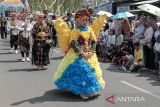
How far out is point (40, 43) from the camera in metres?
13.2

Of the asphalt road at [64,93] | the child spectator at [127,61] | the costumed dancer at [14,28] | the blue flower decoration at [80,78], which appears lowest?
the asphalt road at [64,93]

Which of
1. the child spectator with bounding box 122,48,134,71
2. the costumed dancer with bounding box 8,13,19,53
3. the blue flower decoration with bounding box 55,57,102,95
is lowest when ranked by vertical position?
the child spectator with bounding box 122,48,134,71

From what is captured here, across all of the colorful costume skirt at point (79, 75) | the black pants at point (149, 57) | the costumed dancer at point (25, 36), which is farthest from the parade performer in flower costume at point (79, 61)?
the costumed dancer at point (25, 36)

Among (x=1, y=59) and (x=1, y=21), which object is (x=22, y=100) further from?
(x=1, y=21)

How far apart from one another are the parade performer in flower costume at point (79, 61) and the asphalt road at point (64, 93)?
264 millimetres

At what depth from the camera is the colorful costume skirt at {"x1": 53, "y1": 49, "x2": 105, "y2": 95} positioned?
878 centimetres

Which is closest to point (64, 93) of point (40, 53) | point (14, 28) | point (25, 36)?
point (40, 53)

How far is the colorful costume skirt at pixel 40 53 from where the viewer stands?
1320 centimetres

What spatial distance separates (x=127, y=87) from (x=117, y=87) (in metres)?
0.24

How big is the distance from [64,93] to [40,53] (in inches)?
157

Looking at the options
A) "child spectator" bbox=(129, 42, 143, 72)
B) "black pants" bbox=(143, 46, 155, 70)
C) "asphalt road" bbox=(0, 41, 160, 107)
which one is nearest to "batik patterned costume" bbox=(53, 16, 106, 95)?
"asphalt road" bbox=(0, 41, 160, 107)

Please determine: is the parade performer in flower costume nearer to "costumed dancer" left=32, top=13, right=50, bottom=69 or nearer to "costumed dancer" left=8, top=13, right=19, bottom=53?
"costumed dancer" left=32, top=13, right=50, bottom=69

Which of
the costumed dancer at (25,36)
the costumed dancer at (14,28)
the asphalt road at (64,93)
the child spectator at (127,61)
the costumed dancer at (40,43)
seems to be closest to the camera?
the asphalt road at (64,93)

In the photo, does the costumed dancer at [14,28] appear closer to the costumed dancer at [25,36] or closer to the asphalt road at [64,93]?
the costumed dancer at [25,36]
